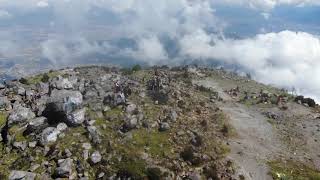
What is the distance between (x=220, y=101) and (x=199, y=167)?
53502 mm

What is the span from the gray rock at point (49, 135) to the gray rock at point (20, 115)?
9579 mm

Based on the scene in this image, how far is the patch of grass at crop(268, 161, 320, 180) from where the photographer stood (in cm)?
8462

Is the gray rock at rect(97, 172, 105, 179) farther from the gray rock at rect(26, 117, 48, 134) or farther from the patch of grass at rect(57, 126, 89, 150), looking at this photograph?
the gray rock at rect(26, 117, 48, 134)

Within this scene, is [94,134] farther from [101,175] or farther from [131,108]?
[131,108]

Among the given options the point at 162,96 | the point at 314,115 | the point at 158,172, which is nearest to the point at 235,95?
the point at 314,115

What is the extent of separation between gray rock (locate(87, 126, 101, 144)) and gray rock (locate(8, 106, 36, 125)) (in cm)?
1521

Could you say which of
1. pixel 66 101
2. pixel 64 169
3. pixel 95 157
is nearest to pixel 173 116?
pixel 66 101

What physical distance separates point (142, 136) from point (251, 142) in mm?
23540

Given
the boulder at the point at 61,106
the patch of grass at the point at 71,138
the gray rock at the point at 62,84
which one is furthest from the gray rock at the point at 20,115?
the gray rock at the point at 62,84

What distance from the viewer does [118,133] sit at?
3649 inches

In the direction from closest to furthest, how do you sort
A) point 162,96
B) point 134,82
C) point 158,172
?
point 158,172 < point 162,96 < point 134,82

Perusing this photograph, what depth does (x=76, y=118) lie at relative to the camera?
93.8 metres

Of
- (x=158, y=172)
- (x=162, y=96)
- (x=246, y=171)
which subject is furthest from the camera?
(x=162, y=96)

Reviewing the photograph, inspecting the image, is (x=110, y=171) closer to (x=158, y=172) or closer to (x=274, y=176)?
(x=158, y=172)
